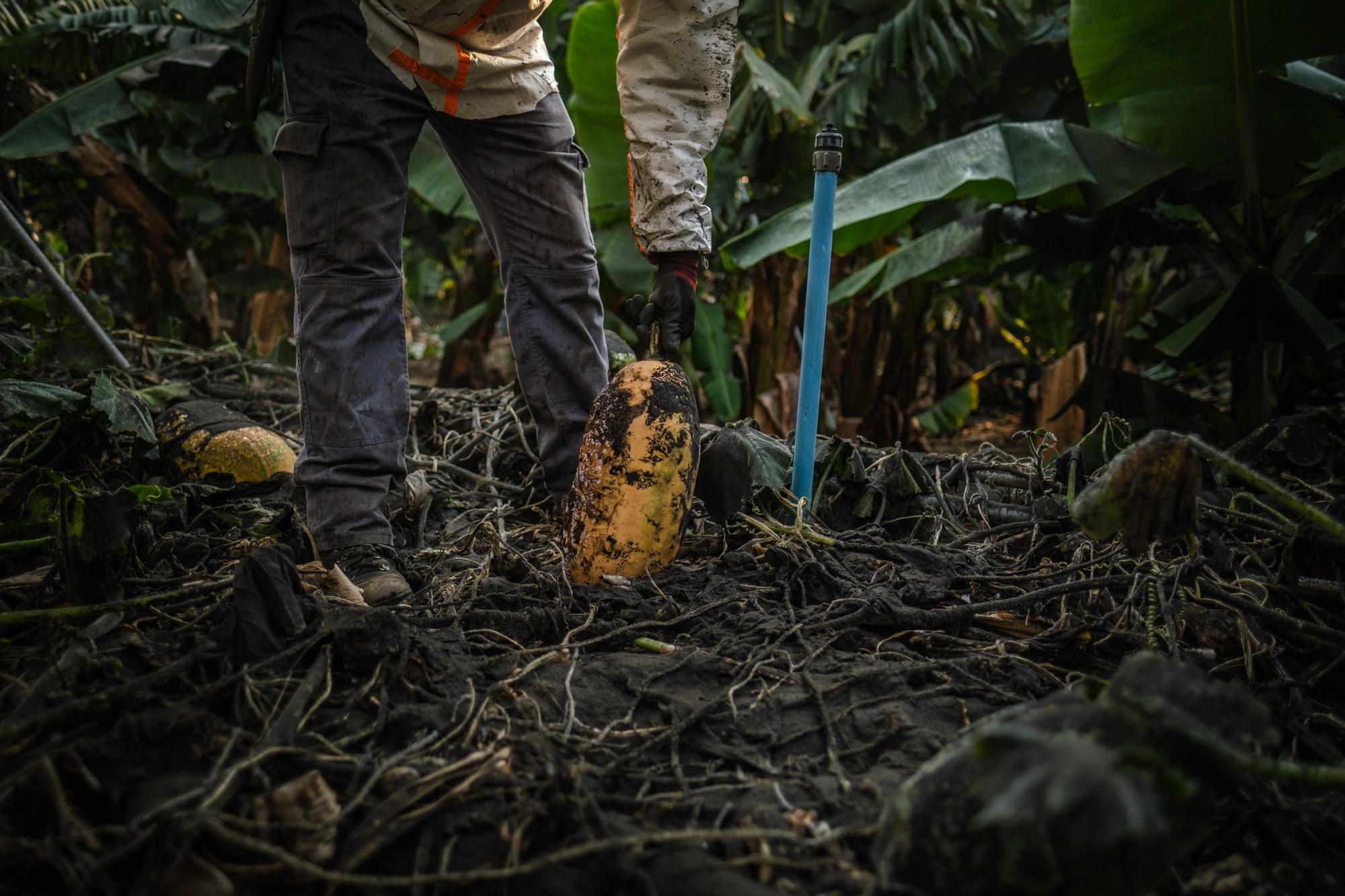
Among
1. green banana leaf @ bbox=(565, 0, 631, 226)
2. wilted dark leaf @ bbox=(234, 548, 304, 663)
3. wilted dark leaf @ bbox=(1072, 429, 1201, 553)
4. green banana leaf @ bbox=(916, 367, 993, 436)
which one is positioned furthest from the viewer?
green banana leaf @ bbox=(916, 367, 993, 436)

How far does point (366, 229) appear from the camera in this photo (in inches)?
75.0

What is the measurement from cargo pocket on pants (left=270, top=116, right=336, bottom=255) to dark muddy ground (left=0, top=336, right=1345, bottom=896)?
648 millimetres

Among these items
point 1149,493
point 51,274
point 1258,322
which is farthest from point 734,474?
point 1258,322

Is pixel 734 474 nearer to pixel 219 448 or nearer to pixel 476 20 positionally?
pixel 476 20

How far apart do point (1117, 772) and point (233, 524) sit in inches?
Result: 81.8

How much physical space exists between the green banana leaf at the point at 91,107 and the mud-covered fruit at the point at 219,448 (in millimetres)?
2556

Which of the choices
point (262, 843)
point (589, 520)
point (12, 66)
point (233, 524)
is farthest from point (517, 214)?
point (12, 66)

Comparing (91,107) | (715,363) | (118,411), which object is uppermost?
(91,107)

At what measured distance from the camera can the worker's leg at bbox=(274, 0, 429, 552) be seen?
1.86 meters

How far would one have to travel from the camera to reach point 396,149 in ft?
6.43

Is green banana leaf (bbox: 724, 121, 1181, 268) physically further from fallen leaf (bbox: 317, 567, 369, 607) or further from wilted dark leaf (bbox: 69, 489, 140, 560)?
wilted dark leaf (bbox: 69, 489, 140, 560)

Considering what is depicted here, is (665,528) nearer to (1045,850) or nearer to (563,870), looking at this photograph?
(563,870)

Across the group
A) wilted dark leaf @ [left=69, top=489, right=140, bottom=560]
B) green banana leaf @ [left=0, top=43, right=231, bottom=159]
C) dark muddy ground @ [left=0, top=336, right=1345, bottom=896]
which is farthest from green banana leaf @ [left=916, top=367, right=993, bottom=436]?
wilted dark leaf @ [left=69, top=489, right=140, bottom=560]

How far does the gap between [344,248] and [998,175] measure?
256 cm
